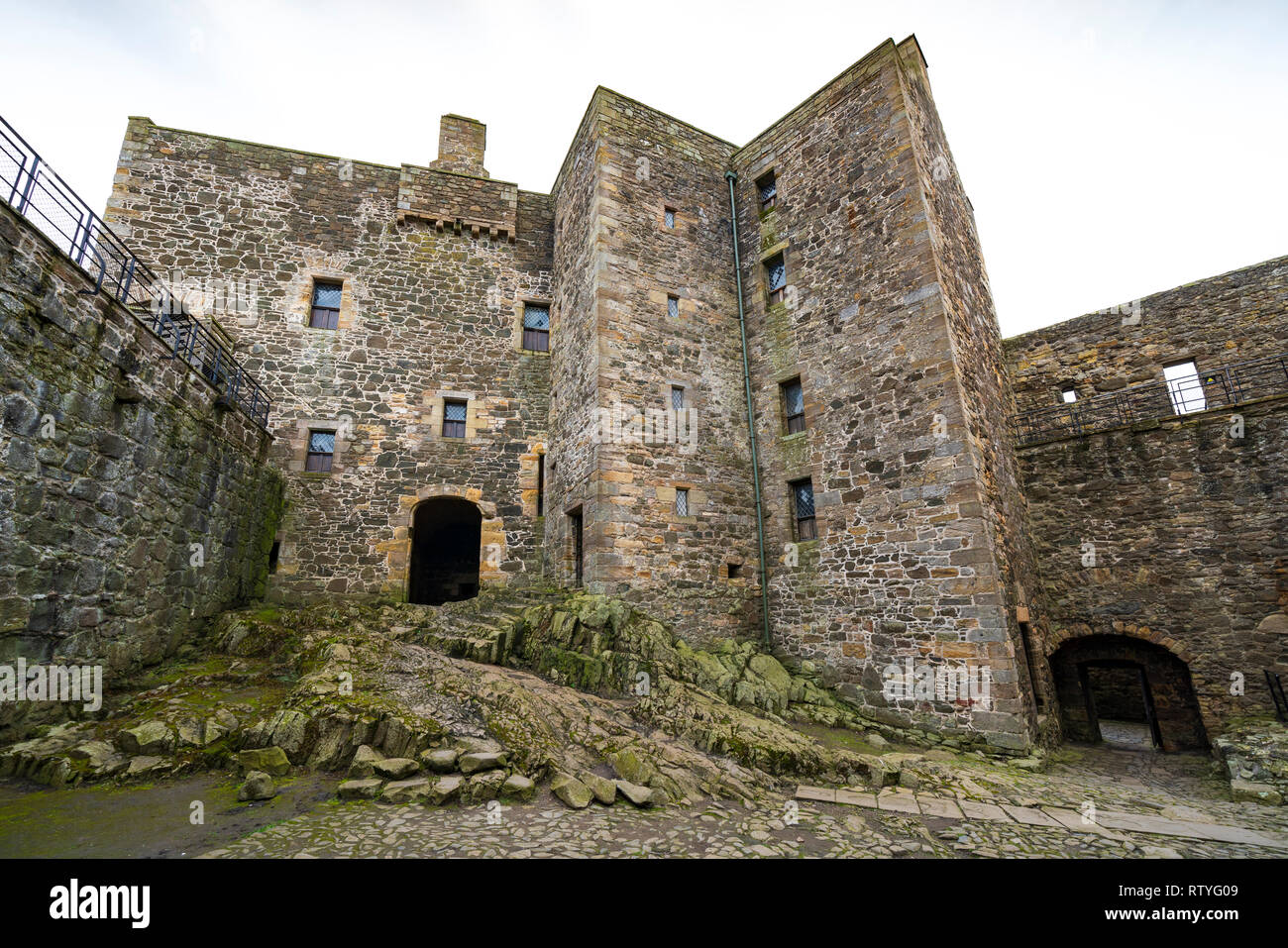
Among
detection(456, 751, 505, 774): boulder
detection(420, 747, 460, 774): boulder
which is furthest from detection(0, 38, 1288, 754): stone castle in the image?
detection(456, 751, 505, 774): boulder

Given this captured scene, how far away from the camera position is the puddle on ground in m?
4.09

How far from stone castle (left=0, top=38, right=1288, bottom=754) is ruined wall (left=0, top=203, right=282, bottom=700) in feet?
0.37

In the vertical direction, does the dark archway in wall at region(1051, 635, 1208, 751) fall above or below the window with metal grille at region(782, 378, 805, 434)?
below

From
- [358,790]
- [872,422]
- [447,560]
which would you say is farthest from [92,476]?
[872,422]

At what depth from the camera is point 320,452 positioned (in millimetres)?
13648

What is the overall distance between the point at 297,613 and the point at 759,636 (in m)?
9.23

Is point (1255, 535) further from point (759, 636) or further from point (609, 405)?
point (609, 405)

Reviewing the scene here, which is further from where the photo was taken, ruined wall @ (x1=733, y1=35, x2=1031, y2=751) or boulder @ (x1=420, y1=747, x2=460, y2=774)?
ruined wall @ (x1=733, y1=35, x2=1031, y2=751)

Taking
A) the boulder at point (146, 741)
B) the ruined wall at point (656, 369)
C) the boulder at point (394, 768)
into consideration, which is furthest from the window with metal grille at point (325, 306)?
the boulder at point (394, 768)

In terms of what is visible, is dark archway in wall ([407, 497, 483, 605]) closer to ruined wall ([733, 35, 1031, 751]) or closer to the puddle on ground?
ruined wall ([733, 35, 1031, 751])

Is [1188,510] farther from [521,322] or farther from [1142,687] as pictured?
[521,322]

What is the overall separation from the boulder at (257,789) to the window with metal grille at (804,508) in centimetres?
984

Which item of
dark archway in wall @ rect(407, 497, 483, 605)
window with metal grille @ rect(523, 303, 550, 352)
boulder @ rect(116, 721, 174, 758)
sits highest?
window with metal grille @ rect(523, 303, 550, 352)

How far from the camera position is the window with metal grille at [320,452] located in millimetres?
13531
